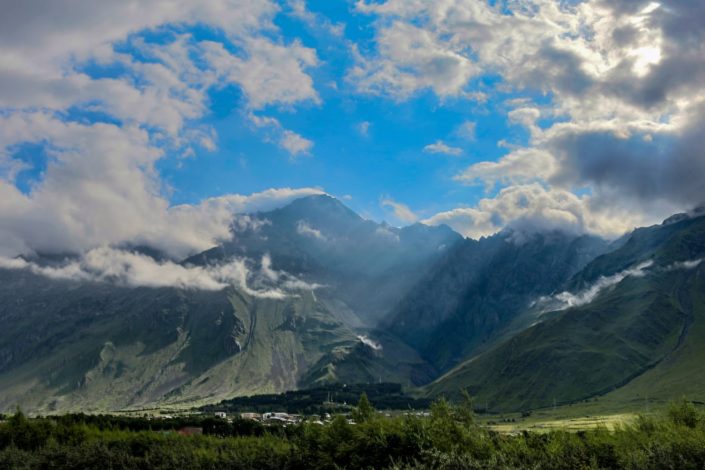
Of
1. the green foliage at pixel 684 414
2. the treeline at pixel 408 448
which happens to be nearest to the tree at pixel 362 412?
the treeline at pixel 408 448

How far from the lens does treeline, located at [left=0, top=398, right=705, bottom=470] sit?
171 feet

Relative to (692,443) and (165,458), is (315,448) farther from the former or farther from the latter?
(692,443)

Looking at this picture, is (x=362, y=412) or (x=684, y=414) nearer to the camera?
(x=684, y=414)

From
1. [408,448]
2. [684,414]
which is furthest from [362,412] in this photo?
[684,414]

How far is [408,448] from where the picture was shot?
211 feet

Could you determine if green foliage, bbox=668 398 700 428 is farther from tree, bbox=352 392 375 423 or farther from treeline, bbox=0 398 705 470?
tree, bbox=352 392 375 423

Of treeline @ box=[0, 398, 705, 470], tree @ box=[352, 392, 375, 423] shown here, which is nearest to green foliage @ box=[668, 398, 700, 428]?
treeline @ box=[0, 398, 705, 470]

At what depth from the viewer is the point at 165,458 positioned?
3583 inches

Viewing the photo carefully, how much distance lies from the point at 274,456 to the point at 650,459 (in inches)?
1974

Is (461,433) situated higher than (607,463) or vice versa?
(461,433)

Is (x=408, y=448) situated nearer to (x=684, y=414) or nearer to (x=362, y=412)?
(x=362, y=412)

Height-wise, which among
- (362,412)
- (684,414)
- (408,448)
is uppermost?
(362,412)

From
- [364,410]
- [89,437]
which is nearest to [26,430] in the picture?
[89,437]

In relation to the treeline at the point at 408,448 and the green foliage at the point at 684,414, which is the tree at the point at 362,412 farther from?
the green foliage at the point at 684,414
